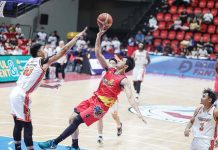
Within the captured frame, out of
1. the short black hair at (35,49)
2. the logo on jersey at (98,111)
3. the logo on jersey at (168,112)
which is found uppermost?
the short black hair at (35,49)

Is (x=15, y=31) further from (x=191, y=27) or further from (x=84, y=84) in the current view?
(x=191, y=27)

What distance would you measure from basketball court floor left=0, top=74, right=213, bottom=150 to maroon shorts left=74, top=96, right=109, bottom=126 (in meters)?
1.49

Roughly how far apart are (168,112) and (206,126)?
24.3 feet

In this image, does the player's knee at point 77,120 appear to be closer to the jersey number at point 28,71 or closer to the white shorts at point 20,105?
the white shorts at point 20,105

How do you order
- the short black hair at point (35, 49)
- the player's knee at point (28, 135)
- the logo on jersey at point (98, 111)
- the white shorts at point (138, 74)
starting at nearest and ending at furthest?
the player's knee at point (28, 135), the short black hair at point (35, 49), the logo on jersey at point (98, 111), the white shorts at point (138, 74)

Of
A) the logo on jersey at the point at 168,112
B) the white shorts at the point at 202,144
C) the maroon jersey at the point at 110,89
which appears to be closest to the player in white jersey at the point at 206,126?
the white shorts at the point at 202,144

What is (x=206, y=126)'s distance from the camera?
20.0 feet

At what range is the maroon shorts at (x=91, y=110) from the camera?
7145 millimetres

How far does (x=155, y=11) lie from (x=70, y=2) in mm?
5885

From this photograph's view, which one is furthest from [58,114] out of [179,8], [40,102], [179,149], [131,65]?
[179,8]

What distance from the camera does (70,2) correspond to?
32.4 meters

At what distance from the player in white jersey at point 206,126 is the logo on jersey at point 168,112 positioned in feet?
20.0

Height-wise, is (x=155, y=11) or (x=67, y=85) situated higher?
(x=155, y=11)

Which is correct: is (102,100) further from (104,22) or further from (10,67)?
(10,67)
